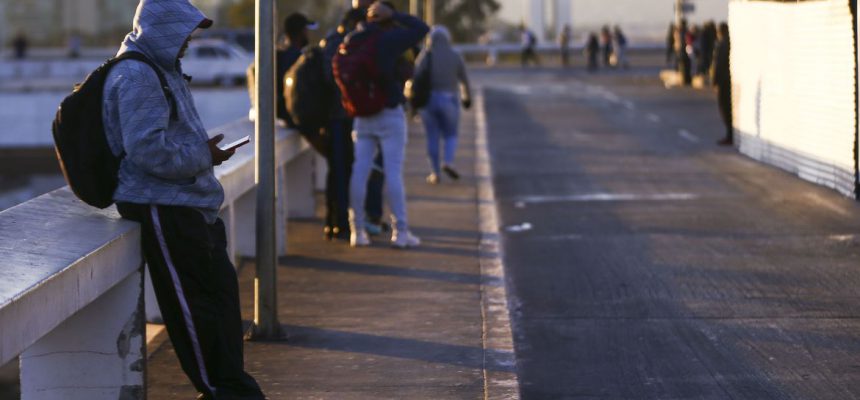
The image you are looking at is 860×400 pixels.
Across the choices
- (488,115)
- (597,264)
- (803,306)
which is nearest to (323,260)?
(597,264)

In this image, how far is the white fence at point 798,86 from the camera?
1222 cm

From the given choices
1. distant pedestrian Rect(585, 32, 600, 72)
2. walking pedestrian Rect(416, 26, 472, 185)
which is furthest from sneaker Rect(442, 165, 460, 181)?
distant pedestrian Rect(585, 32, 600, 72)

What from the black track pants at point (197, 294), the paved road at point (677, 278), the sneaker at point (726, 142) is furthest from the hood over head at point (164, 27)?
the sneaker at point (726, 142)

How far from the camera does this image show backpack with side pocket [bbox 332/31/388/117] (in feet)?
37.2

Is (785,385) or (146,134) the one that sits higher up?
(146,134)

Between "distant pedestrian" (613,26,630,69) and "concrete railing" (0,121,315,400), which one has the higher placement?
"concrete railing" (0,121,315,400)

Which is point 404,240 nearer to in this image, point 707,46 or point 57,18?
point 707,46

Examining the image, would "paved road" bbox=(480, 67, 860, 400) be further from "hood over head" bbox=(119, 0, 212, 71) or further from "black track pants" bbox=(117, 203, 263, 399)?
"hood over head" bbox=(119, 0, 212, 71)

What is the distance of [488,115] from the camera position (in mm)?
32188

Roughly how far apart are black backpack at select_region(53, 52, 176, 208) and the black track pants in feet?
0.67

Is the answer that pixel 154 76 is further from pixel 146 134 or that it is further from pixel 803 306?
pixel 803 306

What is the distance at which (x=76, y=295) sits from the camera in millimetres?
5859

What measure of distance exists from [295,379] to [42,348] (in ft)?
4.69

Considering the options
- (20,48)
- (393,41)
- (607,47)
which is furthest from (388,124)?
(20,48)
